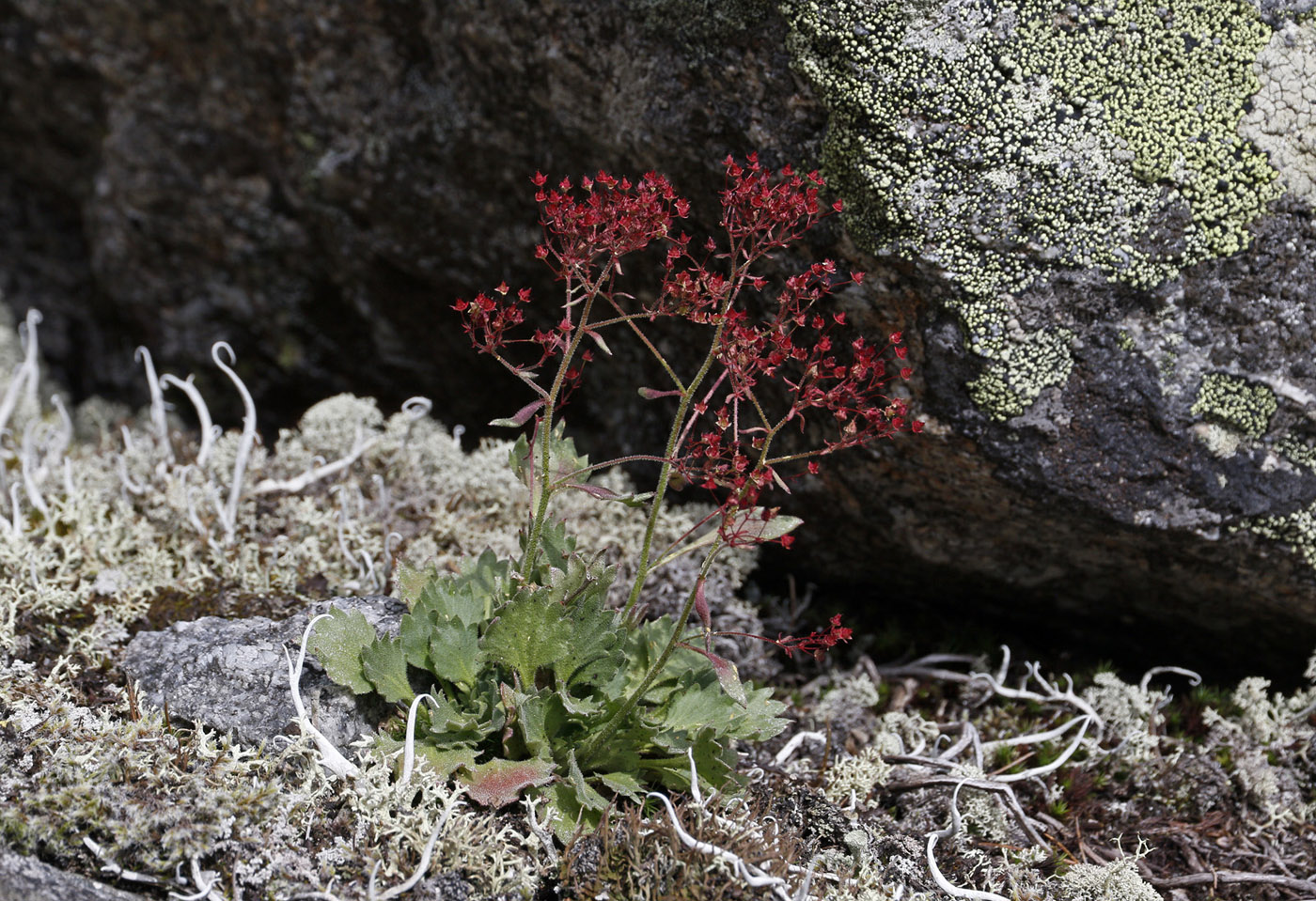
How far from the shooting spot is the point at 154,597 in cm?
306

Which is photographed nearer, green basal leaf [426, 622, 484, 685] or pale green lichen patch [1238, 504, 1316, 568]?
green basal leaf [426, 622, 484, 685]

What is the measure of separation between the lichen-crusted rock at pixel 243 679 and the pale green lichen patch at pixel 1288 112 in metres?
2.80

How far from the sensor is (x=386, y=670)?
2.47 meters

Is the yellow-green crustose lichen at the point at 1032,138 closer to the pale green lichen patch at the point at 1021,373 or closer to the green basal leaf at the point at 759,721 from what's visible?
the pale green lichen patch at the point at 1021,373

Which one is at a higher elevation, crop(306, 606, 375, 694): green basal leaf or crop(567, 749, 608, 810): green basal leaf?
crop(306, 606, 375, 694): green basal leaf

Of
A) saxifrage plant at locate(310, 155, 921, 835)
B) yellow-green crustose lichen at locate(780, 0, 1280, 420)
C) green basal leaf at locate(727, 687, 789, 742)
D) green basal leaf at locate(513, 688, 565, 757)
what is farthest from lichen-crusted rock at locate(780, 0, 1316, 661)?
green basal leaf at locate(513, 688, 565, 757)

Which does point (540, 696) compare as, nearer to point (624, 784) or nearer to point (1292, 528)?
point (624, 784)

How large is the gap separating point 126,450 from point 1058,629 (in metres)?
3.56

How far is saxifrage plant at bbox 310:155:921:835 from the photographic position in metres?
2.15

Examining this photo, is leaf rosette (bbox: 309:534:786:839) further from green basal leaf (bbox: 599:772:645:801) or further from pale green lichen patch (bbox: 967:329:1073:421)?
pale green lichen patch (bbox: 967:329:1073:421)

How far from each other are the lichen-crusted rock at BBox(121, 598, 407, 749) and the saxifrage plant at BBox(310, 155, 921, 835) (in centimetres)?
11

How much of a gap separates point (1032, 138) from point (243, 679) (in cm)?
253

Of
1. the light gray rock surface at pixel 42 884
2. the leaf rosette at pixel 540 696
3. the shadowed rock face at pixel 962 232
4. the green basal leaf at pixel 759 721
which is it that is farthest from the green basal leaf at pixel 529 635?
the shadowed rock face at pixel 962 232

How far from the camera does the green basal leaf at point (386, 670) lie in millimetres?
2458
